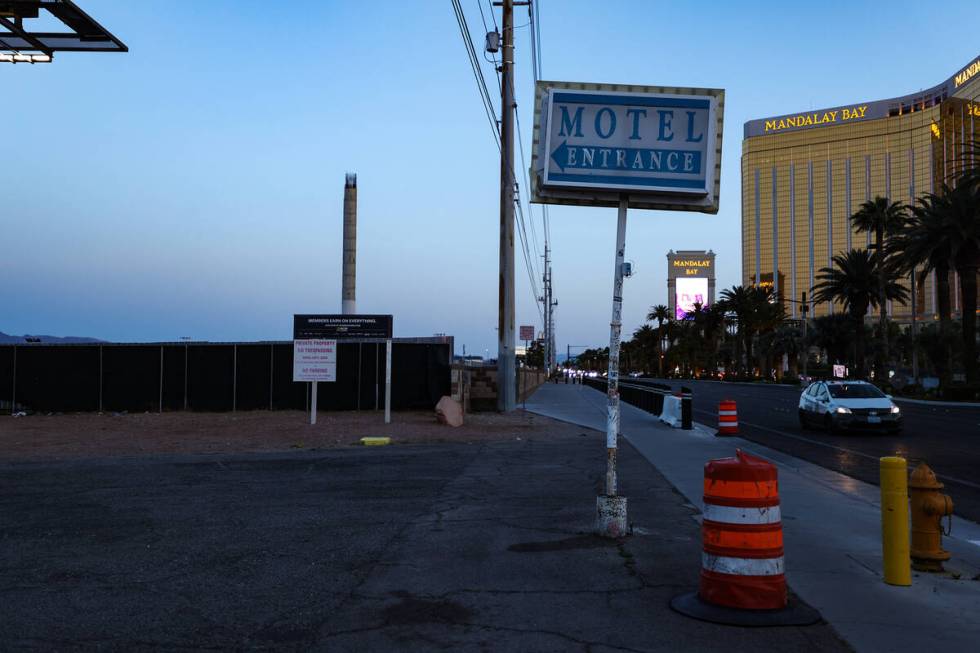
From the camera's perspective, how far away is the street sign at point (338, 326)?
2528cm

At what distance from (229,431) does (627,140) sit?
1629 centimetres

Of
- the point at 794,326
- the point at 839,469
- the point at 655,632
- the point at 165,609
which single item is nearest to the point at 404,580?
the point at 165,609

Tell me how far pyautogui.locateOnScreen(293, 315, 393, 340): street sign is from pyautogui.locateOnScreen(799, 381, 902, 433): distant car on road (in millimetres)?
12072

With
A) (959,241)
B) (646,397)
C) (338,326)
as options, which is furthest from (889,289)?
(338,326)

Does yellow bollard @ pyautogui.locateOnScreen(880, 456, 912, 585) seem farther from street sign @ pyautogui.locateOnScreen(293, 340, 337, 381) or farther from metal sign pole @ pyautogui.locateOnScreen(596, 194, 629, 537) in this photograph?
street sign @ pyautogui.locateOnScreen(293, 340, 337, 381)

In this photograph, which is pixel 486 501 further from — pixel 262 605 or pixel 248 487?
pixel 262 605

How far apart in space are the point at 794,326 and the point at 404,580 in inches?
4746

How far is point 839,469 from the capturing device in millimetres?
15234

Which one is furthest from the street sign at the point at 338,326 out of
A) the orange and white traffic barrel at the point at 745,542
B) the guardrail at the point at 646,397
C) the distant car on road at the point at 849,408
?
the orange and white traffic barrel at the point at 745,542

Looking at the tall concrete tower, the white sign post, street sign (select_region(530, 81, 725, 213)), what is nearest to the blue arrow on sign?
street sign (select_region(530, 81, 725, 213))

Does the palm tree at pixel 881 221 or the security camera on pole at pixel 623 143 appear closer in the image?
the security camera on pole at pixel 623 143

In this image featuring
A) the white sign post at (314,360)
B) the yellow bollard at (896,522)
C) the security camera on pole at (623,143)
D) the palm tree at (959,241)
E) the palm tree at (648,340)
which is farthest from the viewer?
the palm tree at (648,340)

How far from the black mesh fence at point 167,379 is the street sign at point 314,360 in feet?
14.3

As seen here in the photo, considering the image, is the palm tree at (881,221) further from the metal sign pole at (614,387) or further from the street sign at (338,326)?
the metal sign pole at (614,387)
